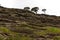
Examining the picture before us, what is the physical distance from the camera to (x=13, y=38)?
84.1ft

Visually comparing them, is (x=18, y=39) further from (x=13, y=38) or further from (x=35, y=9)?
(x=35, y=9)

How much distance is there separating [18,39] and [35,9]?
16374 centimetres

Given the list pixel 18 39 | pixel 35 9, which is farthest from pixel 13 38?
pixel 35 9

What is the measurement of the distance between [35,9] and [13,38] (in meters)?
164

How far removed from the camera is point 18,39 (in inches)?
1015

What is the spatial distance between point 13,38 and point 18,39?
681 millimetres

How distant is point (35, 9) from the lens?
188875 mm

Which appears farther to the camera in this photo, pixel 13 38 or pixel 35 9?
pixel 35 9

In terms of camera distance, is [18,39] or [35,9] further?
[35,9]
